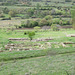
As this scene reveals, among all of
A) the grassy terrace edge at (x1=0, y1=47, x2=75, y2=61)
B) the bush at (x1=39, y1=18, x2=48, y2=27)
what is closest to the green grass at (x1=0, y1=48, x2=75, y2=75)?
the grassy terrace edge at (x1=0, y1=47, x2=75, y2=61)

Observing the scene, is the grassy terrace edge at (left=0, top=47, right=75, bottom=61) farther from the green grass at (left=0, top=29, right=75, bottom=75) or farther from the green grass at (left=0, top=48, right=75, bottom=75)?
the green grass at (left=0, top=48, right=75, bottom=75)

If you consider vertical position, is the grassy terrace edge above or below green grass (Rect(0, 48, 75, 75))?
below

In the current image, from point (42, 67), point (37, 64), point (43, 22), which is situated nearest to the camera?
point (42, 67)

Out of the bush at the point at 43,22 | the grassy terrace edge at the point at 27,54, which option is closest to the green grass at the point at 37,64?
the grassy terrace edge at the point at 27,54

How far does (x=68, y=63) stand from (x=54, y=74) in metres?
5.27

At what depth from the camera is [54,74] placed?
23125mm

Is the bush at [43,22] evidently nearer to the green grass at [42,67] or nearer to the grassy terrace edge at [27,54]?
the grassy terrace edge at [27,54]

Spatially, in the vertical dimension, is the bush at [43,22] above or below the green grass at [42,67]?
below

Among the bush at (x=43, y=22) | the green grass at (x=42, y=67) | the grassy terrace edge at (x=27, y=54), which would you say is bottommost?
the bush at (x=43, y=22)

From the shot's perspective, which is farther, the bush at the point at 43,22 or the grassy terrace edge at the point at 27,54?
the bush at the point at 43,22

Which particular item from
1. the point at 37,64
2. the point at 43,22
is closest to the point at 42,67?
the point at 37,64

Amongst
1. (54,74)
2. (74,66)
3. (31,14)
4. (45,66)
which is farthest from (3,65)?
(31,14)

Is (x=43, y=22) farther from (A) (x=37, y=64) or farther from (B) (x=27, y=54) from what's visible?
(A) (x=37, y=64)

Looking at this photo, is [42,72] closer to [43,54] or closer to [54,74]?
[54,74]
